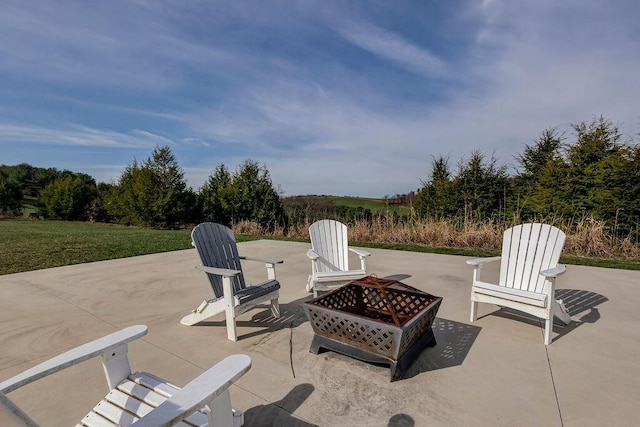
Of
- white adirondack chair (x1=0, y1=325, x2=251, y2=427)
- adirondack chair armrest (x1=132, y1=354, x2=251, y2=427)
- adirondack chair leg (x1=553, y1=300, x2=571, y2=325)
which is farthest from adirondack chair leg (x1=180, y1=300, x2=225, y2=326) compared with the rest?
adirondack chair leg (x1=553, y1=300, x2=571, y2=325)

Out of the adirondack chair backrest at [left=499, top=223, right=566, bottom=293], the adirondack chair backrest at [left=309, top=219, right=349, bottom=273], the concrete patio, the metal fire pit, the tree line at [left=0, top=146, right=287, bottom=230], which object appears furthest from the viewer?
the tree line at [left=0, top=146, right=287, bottom=230]

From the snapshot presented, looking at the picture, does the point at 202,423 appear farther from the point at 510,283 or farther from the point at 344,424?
the point at 510,283

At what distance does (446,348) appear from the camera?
243 cm

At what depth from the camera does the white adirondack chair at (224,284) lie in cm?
254

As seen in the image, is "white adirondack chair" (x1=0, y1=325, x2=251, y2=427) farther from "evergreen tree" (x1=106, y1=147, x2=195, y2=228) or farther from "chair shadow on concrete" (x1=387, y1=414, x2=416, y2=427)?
"evergreen tree" (x1=106, y1=147, x2=195, y2=228)

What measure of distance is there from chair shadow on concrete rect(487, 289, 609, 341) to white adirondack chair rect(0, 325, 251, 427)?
109 inches

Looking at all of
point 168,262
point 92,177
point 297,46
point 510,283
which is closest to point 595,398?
point 510,283

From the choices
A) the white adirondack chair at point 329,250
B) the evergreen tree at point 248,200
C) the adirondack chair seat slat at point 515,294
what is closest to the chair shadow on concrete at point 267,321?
the white adirondack chair at point 329,250

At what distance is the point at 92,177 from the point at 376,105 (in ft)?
81.6

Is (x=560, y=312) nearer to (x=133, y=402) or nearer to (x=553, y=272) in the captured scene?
(x=553, y=272)

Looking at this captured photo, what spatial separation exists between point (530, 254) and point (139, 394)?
3302 millimetres

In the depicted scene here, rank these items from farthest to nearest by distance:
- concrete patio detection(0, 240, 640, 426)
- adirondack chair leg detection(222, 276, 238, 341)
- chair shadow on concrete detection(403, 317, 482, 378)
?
1. adirondack chair leg detection(222, 276, 238, 341)
2. chair shadow on concrete detection(403, 317, 482, 378)
3. concrete patio detection(0, 240, 640, 426)

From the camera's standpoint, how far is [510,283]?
312cm

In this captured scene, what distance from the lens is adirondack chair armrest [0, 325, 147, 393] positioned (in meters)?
0.99
